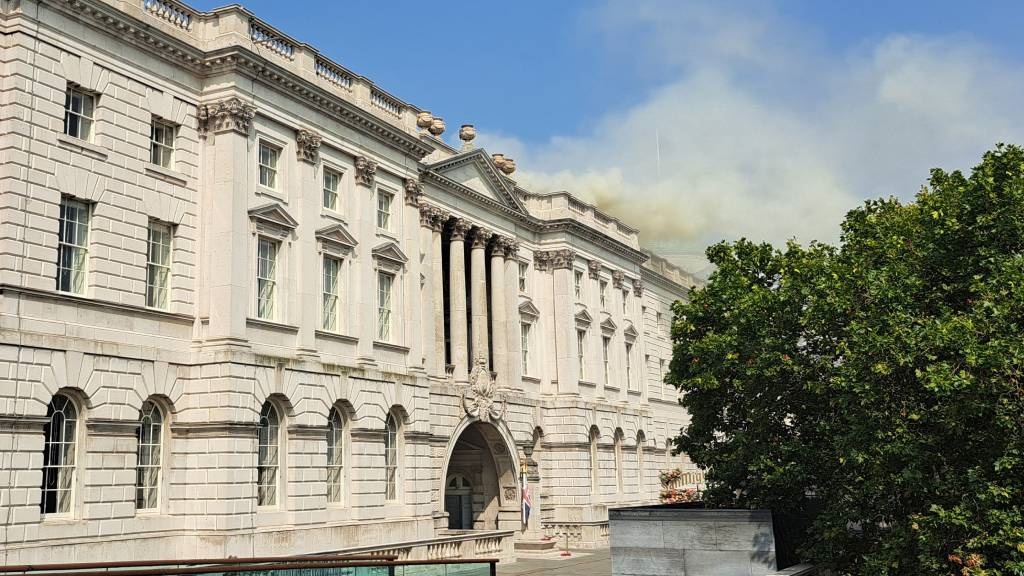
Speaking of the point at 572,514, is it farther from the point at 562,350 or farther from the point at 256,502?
the point at 256,502

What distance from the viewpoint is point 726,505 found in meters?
34.0

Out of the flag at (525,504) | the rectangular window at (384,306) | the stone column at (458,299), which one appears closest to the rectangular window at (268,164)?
the rectangular window at (384,306)

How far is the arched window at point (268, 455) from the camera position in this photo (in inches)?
1252

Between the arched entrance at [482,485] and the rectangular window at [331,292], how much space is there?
14.3m

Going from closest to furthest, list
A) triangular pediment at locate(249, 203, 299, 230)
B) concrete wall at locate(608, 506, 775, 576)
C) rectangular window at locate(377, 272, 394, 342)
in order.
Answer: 1. concrete wall at locate(608, 506, 775, 576)
2. triangular pediment at locate(249, 203, 299, 230)
3. rectangular window at locate(377, 272, 394, 342)

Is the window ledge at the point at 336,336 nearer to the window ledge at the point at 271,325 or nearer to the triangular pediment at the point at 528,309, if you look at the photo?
the window ledge at the point at 271,325

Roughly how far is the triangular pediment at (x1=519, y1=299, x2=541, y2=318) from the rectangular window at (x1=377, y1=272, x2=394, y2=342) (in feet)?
46.6

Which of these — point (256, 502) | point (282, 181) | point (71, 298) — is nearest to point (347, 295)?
point (282, 181)

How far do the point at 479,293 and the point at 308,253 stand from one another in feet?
50.4

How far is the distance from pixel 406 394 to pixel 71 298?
1437 cm

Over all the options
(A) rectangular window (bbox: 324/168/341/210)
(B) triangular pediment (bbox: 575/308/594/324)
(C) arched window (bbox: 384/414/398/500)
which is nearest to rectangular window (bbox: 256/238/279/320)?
(A) rectangular window (bbox: 324/168/341/210)

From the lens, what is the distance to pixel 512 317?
168 ft

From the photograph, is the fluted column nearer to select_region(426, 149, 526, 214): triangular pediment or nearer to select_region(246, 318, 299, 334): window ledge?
select_region(426, 149, 526, 214): triangular pediment

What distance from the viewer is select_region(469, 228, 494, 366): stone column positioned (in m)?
47.9
